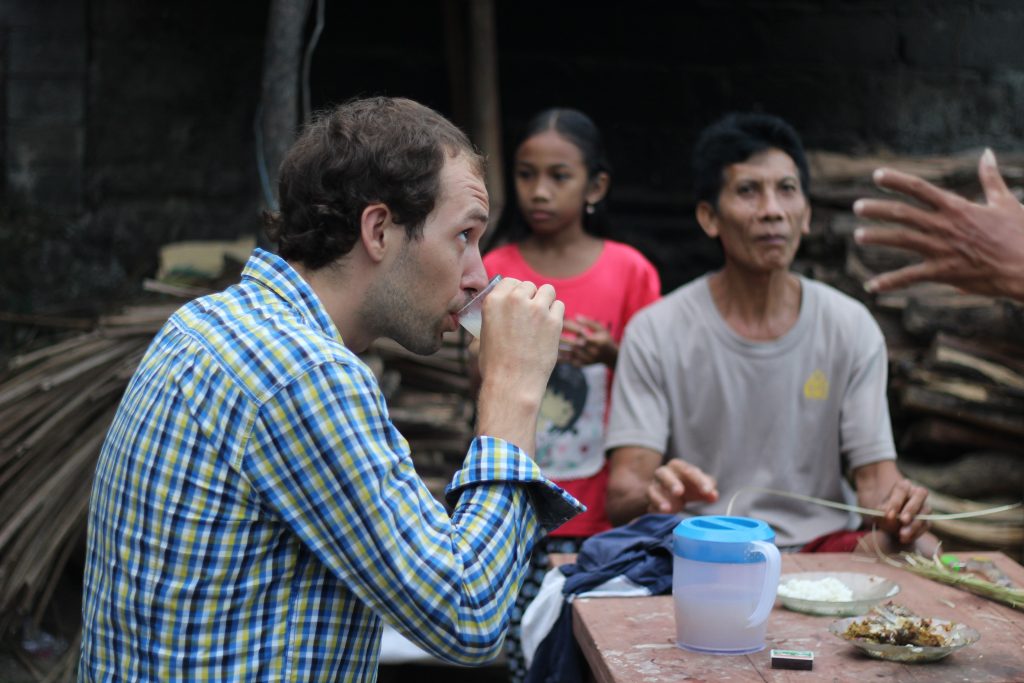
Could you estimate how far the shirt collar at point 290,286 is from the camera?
1888mm

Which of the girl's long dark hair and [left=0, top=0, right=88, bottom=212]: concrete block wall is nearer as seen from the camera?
the girl's long dark hair

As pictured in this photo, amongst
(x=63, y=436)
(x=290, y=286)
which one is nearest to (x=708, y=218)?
(x=290, y=286)

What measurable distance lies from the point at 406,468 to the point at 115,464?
1.42 feet

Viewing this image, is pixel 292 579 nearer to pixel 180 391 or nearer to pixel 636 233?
pixel 180 391

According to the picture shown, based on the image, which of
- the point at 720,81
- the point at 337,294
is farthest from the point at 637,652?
the point at 720,81

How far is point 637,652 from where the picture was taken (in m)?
2.15

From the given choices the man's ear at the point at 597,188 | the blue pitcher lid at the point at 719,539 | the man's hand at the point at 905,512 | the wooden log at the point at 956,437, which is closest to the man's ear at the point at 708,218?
the man's ear at the point at 597,188

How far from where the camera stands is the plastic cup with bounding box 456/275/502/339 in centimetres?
211

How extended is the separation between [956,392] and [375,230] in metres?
3.02

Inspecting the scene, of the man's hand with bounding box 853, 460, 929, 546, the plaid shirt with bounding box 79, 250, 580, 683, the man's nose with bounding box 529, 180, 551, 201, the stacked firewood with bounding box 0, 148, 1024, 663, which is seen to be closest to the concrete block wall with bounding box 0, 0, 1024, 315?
the stacked firewood with bounding box 0, 148, 1024, 663

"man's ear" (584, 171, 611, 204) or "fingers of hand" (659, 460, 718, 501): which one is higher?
"man's ear" (584, 171, 611, 204)

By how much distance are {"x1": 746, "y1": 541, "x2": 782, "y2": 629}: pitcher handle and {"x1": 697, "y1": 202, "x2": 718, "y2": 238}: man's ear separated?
5.69ft

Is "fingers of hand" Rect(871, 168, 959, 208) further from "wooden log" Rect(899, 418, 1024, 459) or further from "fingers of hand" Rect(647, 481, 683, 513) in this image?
"wooden log" Rect(899, 418, 1024, 459)

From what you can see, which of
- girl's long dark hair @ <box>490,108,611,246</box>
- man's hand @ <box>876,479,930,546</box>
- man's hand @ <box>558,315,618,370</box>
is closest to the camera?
man's hand @ <box>876,479,930,546</box>
